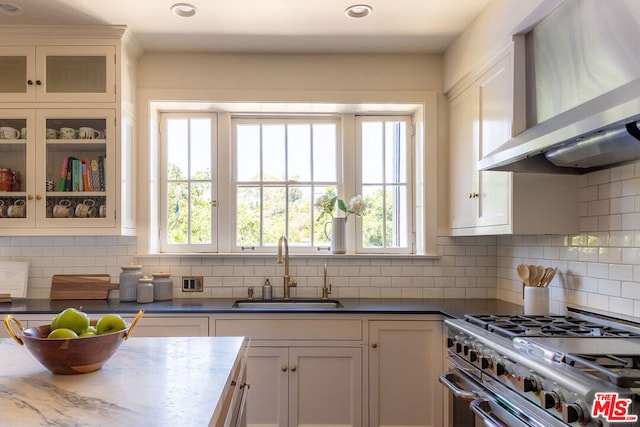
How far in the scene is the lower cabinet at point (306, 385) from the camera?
8.48 feet

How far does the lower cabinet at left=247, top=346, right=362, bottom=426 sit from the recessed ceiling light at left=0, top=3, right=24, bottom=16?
232cm

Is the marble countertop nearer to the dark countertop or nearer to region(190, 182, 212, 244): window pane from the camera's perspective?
the dark countertop

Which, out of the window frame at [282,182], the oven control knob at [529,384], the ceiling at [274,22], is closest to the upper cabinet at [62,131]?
the ceiling at [274,22]

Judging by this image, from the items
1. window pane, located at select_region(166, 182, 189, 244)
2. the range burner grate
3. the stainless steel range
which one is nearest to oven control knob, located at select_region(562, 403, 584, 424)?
the stainless steel range

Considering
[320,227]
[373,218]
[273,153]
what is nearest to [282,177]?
[273,153]

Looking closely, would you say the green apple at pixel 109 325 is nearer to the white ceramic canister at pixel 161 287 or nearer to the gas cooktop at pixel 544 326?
the gas cooktop at pixel 544 326

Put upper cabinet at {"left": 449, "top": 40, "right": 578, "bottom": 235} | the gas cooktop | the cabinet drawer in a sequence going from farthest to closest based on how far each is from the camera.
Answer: the cabinet drawer → upper cabinet at {"left": 449, "top": 40, "right": 578, "bottom": 235} → the gas cooktop

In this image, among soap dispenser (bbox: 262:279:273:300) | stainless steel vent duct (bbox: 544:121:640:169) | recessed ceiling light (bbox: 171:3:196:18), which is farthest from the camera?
soap dispenser (bbox: 262:279:273:300)

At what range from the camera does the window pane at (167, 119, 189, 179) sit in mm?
3279

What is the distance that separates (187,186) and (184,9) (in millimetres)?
1224

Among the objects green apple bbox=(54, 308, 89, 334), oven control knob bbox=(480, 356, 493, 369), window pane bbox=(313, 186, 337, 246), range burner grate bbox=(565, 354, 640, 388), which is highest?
window pane bbox=(313, 186, 337, 246)

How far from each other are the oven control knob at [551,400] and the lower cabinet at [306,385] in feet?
4.27

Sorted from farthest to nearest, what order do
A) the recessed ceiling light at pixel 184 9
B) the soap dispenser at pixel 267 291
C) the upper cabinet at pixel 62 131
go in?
Answer: the soap dispenser at pixel 267 291
the upper cabinet at pixel 62 131
the recessed ceiling light at pixel 184 9

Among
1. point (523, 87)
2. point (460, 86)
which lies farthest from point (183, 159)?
point (523, 87)
